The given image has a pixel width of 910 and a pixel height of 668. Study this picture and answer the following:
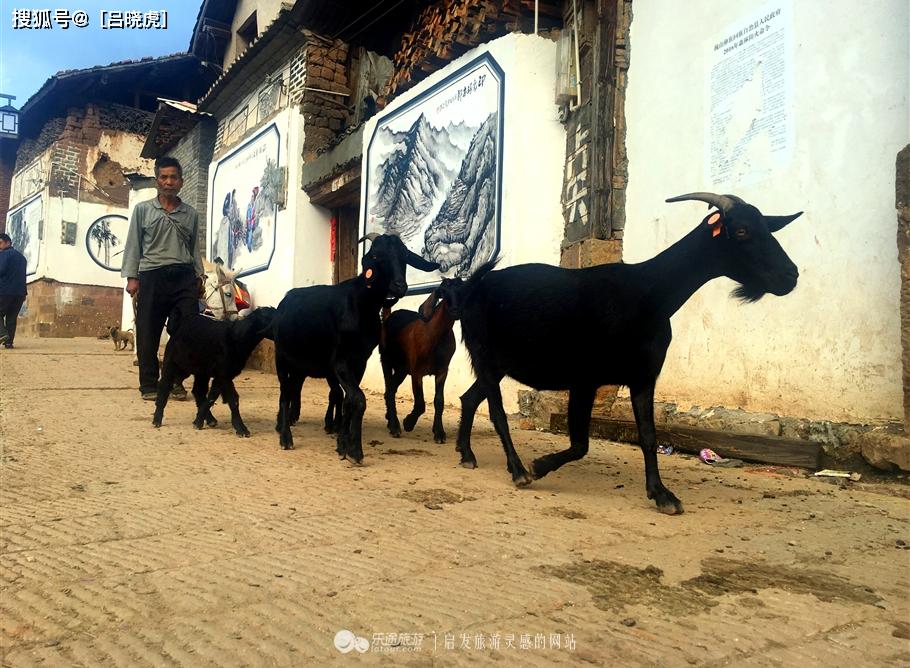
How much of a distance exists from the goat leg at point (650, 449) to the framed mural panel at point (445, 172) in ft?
11.1

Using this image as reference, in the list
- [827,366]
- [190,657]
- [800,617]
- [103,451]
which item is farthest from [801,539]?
[103,451]

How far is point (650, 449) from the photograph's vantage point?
310cm

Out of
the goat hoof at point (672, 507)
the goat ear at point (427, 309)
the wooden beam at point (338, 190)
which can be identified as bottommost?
the goat hoof at point (672, 507)

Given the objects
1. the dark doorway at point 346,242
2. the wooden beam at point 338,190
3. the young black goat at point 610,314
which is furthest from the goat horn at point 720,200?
the dark doorway at point 346,242

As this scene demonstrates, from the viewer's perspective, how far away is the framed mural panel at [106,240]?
23.7 meters

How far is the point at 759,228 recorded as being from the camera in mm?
3035

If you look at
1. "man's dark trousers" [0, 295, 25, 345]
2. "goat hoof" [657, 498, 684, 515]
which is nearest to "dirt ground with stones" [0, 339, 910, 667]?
"goat hoof" [657, 498, 684, 515]

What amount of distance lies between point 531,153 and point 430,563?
489cm

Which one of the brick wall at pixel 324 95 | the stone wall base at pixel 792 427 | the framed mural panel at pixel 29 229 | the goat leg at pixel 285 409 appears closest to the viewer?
the stone wall base at pixel 792 427

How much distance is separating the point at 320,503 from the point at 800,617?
75.9 inches

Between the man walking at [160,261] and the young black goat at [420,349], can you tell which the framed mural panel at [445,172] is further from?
the man walking at [160,261]

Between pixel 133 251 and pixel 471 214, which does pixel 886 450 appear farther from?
pixel 133 251

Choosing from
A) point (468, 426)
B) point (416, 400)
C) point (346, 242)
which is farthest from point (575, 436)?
point (346, 242)

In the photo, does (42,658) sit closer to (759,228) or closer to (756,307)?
(759,228)
